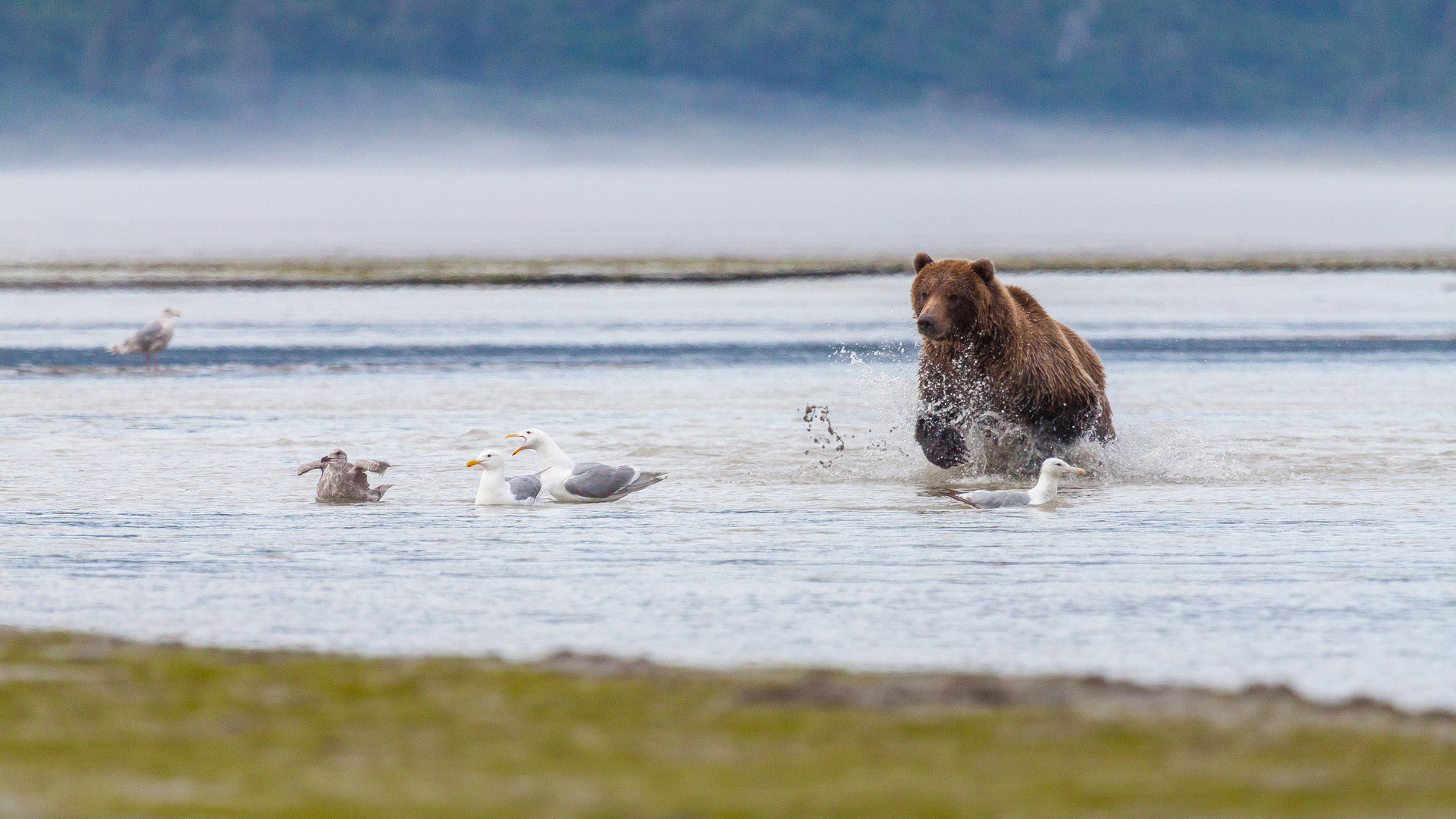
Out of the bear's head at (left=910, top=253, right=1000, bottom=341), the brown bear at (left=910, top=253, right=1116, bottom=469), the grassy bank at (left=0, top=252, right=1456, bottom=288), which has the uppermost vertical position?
the bear's head at (left=910, top=253, right=1000, bottom=341)

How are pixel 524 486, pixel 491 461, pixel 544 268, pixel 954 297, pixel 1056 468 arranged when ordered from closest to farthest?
pixel 491 461 < pixel 1056 468 < pixel 524 486 < pixel 954 297 < pixel 544 268

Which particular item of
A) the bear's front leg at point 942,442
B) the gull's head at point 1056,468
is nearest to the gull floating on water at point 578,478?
the bear's front leg at point 942,442

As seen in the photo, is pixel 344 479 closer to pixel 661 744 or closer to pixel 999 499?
pixel 999 499

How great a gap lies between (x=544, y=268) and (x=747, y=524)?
46.1 m

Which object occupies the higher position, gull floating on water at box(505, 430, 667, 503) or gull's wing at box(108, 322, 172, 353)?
gull floating on water at box(505, 430, 667, 503)

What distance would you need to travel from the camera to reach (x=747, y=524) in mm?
12734

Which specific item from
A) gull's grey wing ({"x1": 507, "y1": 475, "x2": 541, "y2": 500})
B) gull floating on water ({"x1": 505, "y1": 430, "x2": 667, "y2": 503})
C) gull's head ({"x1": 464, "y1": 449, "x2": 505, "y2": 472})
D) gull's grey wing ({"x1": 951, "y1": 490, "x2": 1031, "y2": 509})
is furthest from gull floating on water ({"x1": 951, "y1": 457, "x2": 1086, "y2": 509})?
gull's head ({"x1": 464, "y1": 449, "x2": 505, "y2": 472})

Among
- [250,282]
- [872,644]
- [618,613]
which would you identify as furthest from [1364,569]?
[250,282]

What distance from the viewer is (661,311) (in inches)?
1603

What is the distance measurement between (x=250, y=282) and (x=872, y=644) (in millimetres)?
44620

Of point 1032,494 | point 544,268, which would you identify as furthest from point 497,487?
point 544,268

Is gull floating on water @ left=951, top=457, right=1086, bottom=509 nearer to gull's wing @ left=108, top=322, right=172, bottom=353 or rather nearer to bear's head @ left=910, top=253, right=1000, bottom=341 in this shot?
bear's head @ left=910, top=253, right=1000, bottom=341

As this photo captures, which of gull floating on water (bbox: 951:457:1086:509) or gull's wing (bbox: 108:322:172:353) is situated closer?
gull floating on water (bbox: 951:457:1086:509)

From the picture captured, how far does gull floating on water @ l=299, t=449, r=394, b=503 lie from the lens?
13.6 metres
